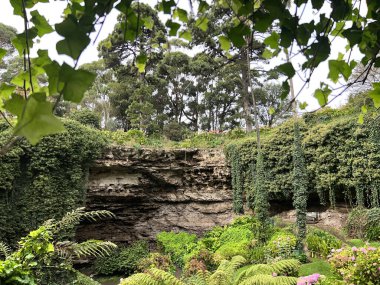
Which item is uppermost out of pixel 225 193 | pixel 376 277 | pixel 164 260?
pixel 225 193

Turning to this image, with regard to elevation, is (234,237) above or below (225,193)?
below

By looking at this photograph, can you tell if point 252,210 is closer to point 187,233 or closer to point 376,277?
point 187,233

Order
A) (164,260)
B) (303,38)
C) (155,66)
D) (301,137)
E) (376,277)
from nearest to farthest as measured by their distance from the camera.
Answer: (303,38) < (376,277) < (164,260) < (301,137) < (155,66)

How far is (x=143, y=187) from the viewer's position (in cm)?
1345

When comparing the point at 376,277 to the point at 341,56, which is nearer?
the point at 341,56

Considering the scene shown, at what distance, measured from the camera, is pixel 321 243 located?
9078 millimetres

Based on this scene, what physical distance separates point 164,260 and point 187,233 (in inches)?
107

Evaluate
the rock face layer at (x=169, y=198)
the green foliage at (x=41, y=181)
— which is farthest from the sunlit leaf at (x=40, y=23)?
the rock face layer at (x=169, y=198)

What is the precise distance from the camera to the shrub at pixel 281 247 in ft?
29.3

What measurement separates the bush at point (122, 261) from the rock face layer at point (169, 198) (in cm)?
129

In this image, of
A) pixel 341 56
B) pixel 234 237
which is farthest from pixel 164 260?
pixel 341 56

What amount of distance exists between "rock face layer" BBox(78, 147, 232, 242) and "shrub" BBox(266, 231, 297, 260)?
4.26 m

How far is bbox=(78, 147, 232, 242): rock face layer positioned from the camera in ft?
43.3

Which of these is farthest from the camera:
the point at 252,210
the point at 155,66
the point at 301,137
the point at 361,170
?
the point at 155,66
